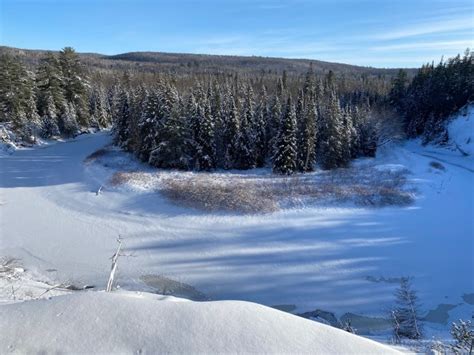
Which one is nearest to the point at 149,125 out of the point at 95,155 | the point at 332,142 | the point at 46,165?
the point at 95,155

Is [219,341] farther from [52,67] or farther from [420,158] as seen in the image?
[52,67]

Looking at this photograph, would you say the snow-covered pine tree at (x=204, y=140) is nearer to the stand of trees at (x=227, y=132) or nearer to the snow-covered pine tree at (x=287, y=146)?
the stand of trees at (x=227, y=132)

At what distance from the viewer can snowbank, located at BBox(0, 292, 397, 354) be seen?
5535mm

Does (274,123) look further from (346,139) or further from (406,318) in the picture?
(406,318)

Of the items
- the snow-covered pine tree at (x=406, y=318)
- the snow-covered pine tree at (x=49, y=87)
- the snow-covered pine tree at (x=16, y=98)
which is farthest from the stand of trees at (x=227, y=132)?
the snow-covered pine tree at (x=406, y=318)

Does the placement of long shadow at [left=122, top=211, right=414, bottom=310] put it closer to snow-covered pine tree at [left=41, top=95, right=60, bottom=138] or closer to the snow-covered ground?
the snow-covered ground

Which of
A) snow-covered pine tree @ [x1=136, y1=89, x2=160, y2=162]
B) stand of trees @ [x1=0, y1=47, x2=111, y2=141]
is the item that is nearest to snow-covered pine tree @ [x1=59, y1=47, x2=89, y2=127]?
stand of trees @ [x1=0, y1=47, x2=111, y2=141]

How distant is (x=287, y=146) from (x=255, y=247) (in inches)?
736

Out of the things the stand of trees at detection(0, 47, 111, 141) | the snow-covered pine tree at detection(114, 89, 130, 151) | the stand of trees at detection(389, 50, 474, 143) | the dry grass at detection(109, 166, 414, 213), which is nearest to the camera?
the dry grass at detection(109, 166, 414, 213)

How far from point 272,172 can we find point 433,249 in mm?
20770

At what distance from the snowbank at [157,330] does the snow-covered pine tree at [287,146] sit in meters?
36.0

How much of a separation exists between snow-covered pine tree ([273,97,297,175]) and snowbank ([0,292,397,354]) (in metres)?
36.0

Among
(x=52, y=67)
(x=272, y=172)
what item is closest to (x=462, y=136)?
(x=272, y=172)

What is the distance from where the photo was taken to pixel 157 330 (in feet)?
19.0
